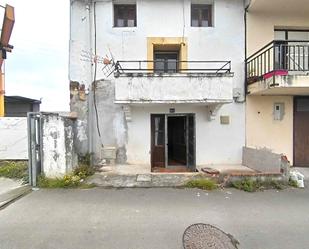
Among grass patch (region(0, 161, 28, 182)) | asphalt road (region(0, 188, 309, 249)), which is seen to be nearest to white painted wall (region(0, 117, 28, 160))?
grass patch (region(0, 161, 28, 182))

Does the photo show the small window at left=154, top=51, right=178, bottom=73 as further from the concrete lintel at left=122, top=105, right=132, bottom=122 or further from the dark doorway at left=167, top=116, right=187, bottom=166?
the concrete lintel at left=122, top=105, right=132, bottom=122

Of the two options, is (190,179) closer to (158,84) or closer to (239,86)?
(158,84)

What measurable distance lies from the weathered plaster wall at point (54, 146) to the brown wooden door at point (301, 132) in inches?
342

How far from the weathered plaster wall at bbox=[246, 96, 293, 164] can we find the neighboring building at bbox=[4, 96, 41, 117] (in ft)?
39.5

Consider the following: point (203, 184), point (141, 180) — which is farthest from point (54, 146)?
point (203, 184)

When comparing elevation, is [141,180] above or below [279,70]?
below

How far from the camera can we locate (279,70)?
8516 millimetres

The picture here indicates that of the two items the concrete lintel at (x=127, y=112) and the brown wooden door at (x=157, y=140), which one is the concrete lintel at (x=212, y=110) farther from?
the concrete lintel at (x=127, y=112)

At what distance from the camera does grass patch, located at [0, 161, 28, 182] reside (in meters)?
8.52

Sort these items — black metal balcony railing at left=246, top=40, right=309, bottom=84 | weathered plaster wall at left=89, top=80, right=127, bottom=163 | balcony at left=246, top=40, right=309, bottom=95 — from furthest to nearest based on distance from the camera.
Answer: weathered plaster wall at left=89, top=80, right=127, bottom=163
black metal balcony railing at left=246, top=40, right=309, bottom=84
balcony at left=246, top=40, right=309, bottom=95

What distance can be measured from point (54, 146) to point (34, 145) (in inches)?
22.1

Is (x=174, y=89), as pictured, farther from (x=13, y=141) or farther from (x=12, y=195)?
(x=13, y=141)

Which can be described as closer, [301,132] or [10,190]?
[10,190]

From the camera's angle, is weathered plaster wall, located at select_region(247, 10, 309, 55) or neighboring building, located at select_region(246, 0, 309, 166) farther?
weathered plaster wall, located at select_region(247, 10, 309, 55)
